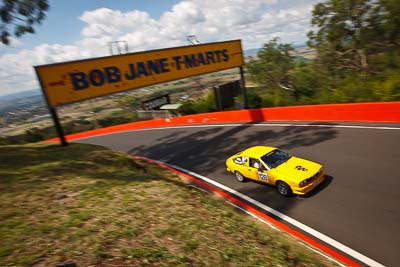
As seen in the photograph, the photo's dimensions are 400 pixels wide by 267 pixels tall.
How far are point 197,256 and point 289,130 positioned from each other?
502 inches

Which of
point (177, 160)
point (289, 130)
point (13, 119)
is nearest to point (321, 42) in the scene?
point (289, 130)

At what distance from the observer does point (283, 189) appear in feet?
31.3

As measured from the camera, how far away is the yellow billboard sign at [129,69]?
13938 millimetres

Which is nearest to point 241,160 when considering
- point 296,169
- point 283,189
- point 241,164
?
point 241,164

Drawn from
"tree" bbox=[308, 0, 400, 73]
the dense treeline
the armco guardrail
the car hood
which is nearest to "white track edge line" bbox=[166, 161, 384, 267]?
the car hood

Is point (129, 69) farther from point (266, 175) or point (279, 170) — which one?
point (279, 170)

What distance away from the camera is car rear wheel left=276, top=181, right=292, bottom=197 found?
935 cm

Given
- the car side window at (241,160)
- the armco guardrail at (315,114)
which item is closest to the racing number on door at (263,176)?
the car side window at (241,160)

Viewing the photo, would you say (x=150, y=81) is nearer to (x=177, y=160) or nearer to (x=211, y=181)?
(x=177, y=160)

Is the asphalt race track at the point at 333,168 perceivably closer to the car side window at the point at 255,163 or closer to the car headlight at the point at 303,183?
the car headlight at the point at 303,183

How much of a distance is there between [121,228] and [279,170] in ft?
19.7

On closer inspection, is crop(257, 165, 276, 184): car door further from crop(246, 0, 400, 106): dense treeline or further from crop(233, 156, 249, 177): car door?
crop(246, 0, 400, 106): dense treeline

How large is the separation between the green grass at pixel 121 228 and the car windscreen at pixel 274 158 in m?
2.81

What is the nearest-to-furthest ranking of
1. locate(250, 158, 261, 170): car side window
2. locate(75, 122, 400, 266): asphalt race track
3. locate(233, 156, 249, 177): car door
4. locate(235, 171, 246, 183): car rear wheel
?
locate(75, 122, 400, 266): asphalt race track → locate(250, 158, 261, 170): car side window → locate(233, 156, 249, 177): car door → locate(235, 171, 246, 183): car rear wheel
